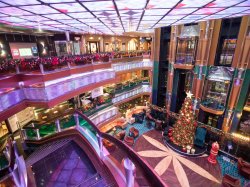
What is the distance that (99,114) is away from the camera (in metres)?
12.3

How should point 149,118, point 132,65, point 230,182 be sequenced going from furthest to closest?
point 132,65 → point 149,118 → point 230,182

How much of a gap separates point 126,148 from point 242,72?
1125 centimetres

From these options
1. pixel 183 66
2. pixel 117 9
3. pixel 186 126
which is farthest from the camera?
pixel 183 66

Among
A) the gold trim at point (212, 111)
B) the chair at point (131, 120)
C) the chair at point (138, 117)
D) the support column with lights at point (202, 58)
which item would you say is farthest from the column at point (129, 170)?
the chair at point (138, 117)

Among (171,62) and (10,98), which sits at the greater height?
(171,62)

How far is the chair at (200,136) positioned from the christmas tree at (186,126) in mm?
1174

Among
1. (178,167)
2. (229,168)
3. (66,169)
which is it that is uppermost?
(66,169)

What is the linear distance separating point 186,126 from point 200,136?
2189 millimetres

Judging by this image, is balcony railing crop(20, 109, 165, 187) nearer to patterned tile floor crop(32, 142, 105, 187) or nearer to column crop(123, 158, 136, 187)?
column crop(123, 158, 136, 187)

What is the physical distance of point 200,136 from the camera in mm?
12172

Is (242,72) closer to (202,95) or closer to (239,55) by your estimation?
(239,55)

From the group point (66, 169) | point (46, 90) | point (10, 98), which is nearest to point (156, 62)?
point (46, 90)

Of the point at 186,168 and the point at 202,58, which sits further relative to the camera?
the point at 202,58

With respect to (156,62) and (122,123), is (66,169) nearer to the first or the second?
(122,123)
